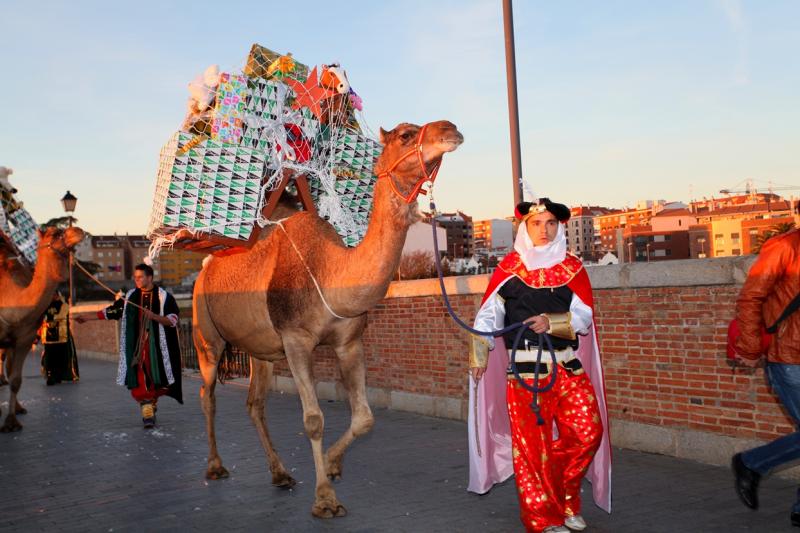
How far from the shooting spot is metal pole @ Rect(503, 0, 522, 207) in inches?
428

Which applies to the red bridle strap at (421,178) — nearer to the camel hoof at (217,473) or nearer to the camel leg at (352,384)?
the camel leg at (352,384)

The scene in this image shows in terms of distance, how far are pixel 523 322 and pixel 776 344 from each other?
1.63 m

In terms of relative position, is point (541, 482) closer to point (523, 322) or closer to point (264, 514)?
point (523, 322)

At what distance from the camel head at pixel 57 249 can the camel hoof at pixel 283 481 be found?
236 inches

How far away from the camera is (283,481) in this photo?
24.4 ft

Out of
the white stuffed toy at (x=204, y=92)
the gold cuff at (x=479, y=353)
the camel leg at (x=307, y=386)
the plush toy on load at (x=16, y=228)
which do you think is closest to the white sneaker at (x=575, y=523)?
the gold cuff at (x=479, y=353)

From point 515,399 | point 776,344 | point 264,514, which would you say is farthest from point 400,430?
point 776,344

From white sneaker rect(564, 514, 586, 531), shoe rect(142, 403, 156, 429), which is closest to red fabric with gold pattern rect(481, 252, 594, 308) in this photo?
white sneaker rect(564, 514, 586, 531)

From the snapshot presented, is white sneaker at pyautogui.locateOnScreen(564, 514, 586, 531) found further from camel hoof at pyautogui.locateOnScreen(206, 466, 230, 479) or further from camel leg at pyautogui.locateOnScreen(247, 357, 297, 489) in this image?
camel hoof at pyautogui.locateOnScreen(206, 466, 230, 479)

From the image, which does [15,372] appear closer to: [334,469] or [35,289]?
[35,289]

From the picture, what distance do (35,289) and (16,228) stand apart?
4.30ft

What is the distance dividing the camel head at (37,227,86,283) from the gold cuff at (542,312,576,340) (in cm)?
848

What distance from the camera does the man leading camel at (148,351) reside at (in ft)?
38.6

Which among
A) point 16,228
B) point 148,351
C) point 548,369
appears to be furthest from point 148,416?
point 548,369
